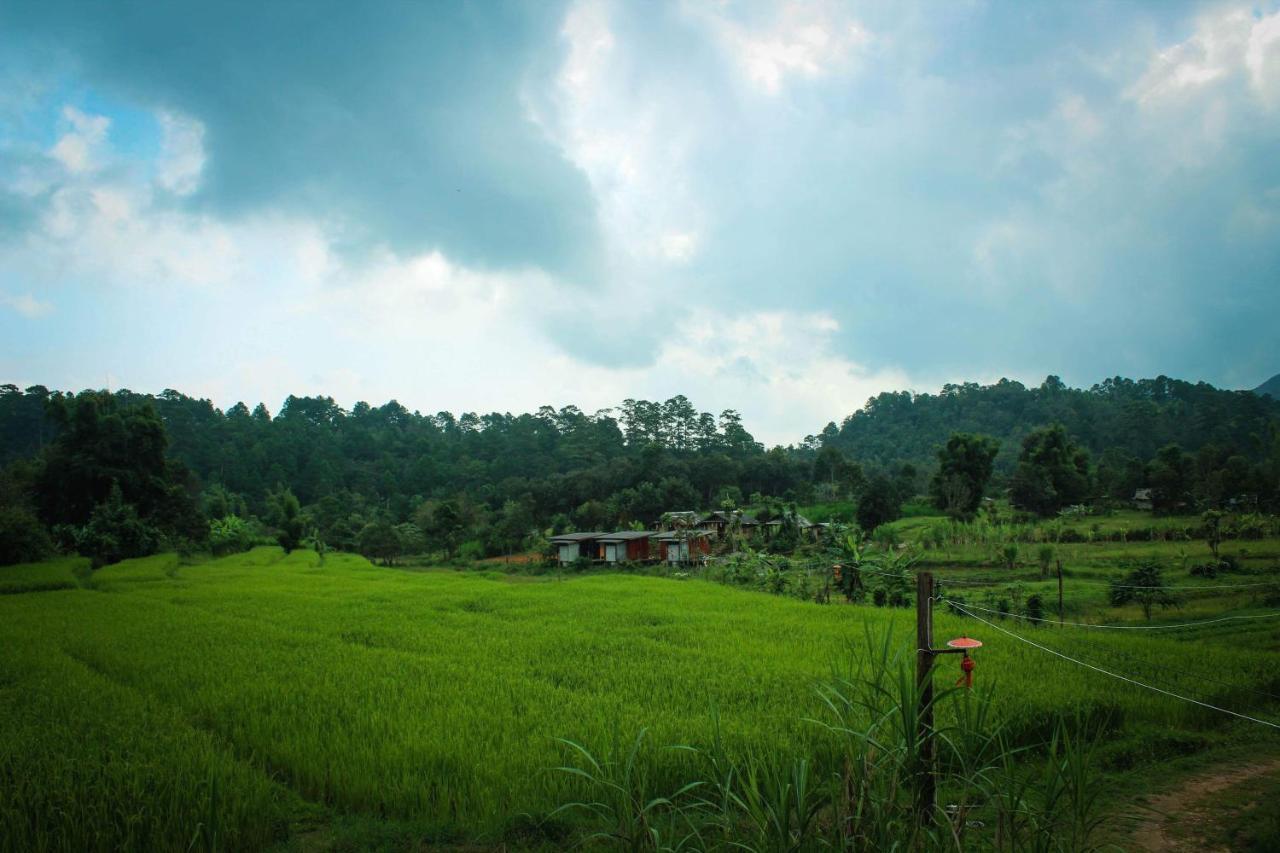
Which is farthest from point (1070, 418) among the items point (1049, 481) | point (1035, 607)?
point (1035, 607)

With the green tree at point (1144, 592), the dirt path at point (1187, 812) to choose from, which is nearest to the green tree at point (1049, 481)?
the green tree at point (1144, 592)

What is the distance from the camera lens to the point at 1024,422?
7006cm

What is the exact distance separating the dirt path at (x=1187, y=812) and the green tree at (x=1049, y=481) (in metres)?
34.4

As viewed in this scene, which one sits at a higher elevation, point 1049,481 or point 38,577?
point 1049,481

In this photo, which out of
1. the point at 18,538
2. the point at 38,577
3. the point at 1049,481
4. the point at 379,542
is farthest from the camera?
the point at 379,542

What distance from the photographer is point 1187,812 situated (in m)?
4.72

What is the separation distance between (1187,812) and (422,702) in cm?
659

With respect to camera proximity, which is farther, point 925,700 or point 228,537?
point 228,537

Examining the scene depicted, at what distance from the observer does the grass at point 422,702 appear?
168 inches

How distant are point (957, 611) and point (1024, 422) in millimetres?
66550

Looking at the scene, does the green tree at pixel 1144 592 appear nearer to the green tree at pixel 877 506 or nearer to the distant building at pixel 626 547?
the green tree at pixel 877 506

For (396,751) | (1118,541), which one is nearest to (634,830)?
(396,751)

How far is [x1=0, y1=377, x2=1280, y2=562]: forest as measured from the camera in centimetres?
2852

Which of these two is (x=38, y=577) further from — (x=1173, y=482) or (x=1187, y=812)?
(x=1173, y=482)
